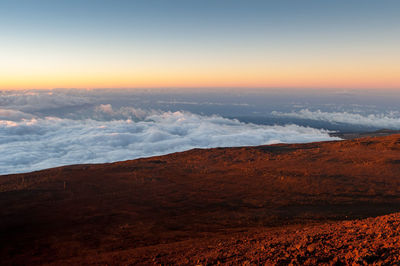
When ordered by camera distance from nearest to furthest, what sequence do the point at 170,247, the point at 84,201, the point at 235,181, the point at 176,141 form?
the point at 170,247 → the point at 84,201 → the point at 235,181 → the point at 176,141

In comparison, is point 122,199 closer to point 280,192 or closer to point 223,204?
point 223,204

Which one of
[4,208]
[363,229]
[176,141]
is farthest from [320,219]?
[176,141]

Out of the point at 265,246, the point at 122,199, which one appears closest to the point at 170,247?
the point at 265,246

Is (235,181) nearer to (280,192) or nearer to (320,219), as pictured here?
(280,192)

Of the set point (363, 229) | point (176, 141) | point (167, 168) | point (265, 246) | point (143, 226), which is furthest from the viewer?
point (176, 141)

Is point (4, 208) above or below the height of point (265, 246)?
below

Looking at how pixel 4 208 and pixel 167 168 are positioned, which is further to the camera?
pixel 167 168

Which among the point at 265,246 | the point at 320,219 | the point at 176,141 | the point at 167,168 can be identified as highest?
the point at 265,246
